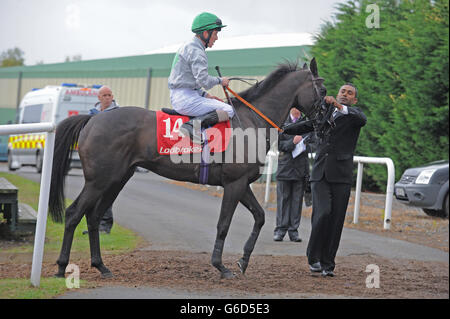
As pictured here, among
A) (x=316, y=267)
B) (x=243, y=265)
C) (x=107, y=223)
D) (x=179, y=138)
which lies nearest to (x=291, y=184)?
(x=107, y=223)

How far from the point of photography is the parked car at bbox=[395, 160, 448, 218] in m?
14.3

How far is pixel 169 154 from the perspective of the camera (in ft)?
25.0

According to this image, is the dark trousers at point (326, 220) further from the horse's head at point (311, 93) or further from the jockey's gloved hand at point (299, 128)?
the horse's head at point (311, 93)

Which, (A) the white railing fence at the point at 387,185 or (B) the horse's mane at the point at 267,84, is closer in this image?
(B) the horse's mane at the point at 267,84

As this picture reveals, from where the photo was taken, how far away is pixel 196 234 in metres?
11.4

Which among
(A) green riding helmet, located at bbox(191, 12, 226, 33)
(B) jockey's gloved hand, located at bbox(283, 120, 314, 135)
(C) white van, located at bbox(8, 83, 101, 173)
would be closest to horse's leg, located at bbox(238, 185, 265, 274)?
(B) jockey's gloved hand, located at bbox(283, 120, 314, 135)

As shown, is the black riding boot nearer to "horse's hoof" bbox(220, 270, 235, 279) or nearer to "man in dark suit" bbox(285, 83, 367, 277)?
"man in dark suit" bbox(285, 83, 367, 277)

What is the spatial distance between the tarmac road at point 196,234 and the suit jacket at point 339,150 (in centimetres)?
199

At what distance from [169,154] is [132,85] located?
23195 mm

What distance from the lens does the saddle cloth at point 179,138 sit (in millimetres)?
7598

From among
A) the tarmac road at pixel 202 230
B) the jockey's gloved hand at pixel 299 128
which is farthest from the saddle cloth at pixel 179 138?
the tarmac road at pixel 202 230

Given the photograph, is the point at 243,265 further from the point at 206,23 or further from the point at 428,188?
the point at 428,188

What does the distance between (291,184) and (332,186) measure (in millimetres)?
3147

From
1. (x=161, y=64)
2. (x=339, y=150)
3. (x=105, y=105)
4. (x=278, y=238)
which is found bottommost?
(x=278, y=238)
